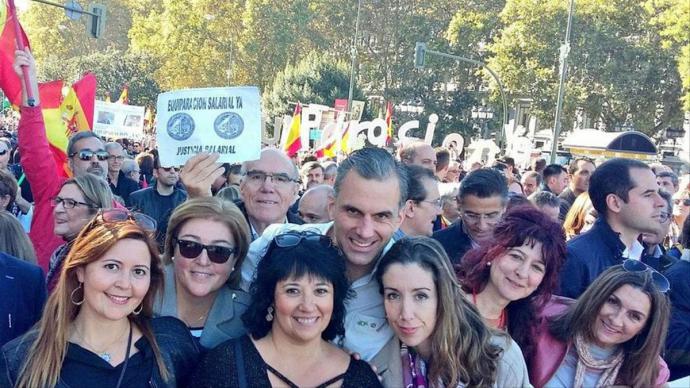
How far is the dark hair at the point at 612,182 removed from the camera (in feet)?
15.4

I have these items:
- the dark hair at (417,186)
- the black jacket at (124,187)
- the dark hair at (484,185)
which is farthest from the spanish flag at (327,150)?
the dark hair at (484,185)

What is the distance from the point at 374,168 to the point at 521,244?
2.56ft

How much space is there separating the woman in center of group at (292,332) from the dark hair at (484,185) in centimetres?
209

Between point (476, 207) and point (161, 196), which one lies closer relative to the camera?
point (476, 207)

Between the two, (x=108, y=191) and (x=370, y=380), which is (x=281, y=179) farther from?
(x=370, y=380)

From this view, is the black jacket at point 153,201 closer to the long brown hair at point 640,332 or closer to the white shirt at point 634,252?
the white shirt at point 634,252

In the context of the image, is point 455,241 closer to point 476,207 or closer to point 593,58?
point 476,207

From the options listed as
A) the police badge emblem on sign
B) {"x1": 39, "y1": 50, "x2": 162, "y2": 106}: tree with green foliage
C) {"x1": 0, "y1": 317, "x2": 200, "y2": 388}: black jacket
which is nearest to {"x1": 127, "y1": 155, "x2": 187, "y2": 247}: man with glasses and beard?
the police badge emblem on sign

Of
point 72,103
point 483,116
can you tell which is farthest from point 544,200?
point 483,116

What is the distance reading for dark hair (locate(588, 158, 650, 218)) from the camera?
470 cm

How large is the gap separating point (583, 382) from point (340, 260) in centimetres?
125

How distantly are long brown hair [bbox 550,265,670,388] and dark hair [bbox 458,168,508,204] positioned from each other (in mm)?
1386

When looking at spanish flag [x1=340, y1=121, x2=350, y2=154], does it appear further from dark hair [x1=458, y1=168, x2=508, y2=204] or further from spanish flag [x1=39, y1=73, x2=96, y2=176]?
dark hair [x1=458, y1=168, x2=508, y2=204]

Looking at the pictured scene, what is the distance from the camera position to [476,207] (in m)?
4.99
